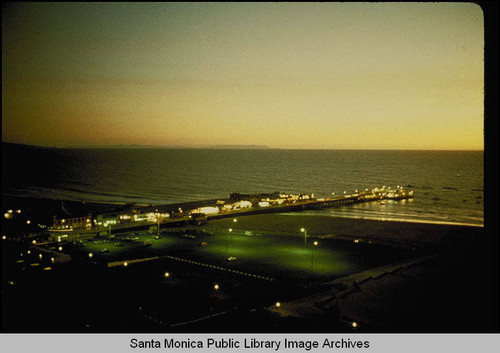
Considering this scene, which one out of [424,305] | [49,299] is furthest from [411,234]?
[49,299]

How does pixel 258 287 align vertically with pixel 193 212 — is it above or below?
below

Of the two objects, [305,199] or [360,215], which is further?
[305,199]

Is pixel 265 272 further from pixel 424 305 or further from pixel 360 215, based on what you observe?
pixel 360 215

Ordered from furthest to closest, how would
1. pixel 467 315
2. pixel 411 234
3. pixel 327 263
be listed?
pixel 411 234 → pixel 327 263 → pixel 467 315

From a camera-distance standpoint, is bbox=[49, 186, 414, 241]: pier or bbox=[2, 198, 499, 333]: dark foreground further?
bbox=[49, 186, 414, 241]: pier

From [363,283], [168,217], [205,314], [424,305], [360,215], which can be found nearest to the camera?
[424,305]

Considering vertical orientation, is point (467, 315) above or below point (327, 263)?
above

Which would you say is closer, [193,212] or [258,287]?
[258,287]

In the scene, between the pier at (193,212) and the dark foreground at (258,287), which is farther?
the pier at (193,212)
